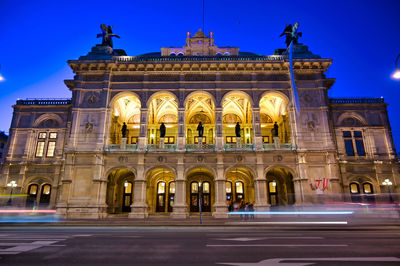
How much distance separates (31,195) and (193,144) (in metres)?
19.5

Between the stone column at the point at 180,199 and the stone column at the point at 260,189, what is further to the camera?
the stone column at the point at 260,189

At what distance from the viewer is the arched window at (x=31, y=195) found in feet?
90.7

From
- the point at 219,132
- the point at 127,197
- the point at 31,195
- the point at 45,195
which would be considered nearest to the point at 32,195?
the point at 31,195

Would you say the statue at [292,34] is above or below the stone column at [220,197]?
above

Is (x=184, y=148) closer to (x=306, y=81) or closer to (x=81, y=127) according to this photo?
(x=81, y=127)

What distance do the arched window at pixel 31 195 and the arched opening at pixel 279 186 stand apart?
89.3 feet

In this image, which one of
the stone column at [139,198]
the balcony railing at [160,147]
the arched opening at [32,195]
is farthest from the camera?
the arched opening at [32,195]

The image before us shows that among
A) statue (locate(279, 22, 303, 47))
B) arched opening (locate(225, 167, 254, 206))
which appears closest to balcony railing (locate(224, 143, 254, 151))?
arched opening (locate(225, 167, 254, 206))

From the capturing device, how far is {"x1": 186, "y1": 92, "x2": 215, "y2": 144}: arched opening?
3156cm

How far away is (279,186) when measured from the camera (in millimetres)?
30156

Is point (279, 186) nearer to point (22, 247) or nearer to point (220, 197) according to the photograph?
point (220, 197)

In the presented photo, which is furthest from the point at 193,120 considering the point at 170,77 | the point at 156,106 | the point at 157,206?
the point at 157,206

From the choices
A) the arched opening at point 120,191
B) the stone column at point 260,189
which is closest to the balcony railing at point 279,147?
the stone column at point 260,189

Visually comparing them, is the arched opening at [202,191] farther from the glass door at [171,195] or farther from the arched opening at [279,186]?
the arched opening at [279,186]
